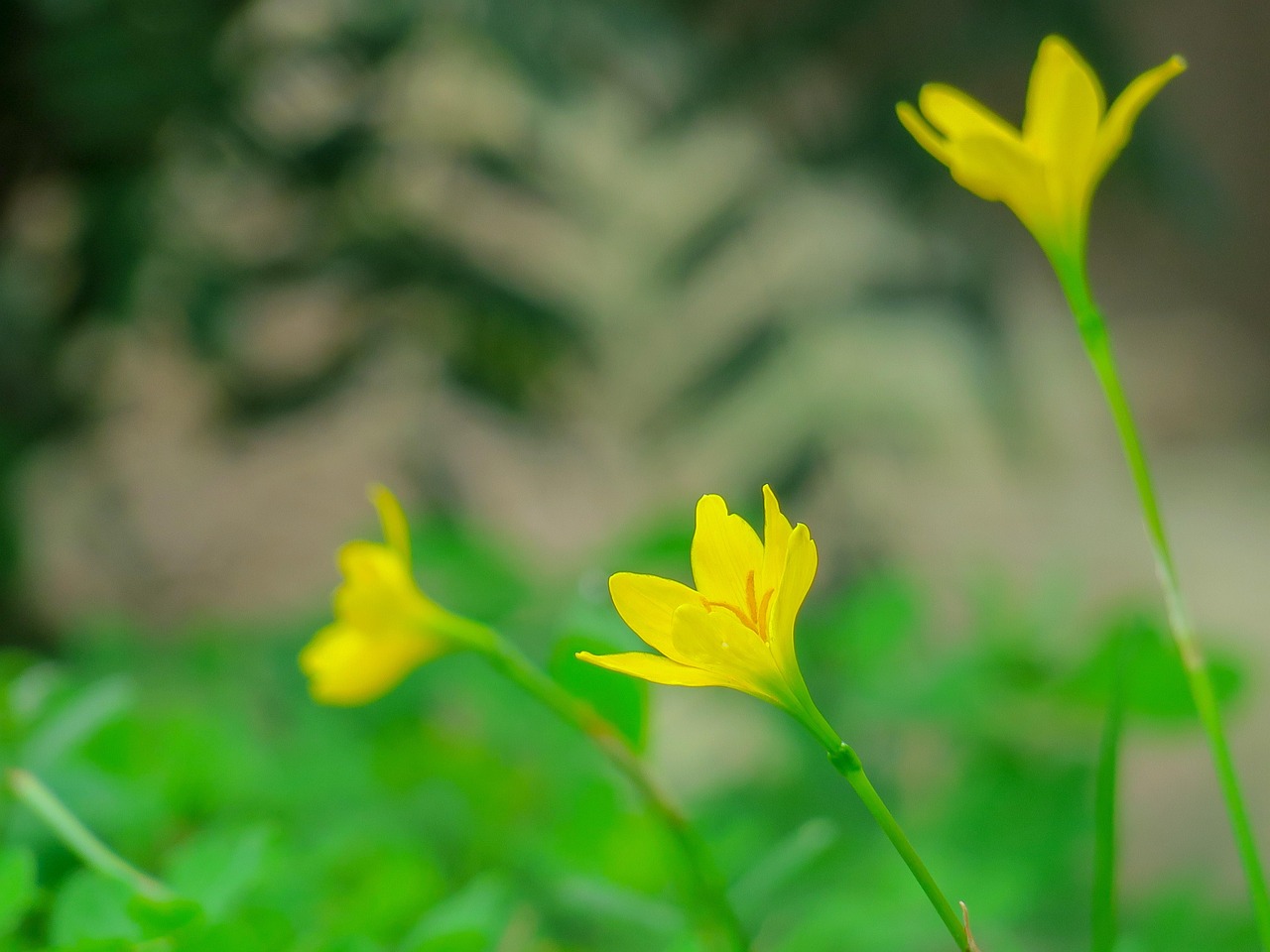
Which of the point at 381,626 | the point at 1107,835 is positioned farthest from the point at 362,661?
the point at 1107,835

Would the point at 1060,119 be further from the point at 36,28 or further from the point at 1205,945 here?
the point at 36,28

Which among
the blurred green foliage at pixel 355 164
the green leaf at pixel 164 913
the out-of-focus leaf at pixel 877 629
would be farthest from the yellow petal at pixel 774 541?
the blurred green foliage at pixel 355 164

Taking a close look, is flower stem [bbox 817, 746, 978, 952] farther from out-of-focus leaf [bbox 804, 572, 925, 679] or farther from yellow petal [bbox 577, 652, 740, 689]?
out-of-focus leaf [bbox 804, 572, 925, 679]

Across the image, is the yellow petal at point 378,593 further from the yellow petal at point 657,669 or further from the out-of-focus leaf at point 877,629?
the out-of-focus leaf at point 877,629

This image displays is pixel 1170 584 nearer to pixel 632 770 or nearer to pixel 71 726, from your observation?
pixel 632 770

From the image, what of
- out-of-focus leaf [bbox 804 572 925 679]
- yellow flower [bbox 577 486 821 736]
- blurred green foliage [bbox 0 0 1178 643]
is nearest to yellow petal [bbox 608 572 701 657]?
yellow flower [bbox 577 486 821 736]

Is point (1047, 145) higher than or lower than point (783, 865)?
higher

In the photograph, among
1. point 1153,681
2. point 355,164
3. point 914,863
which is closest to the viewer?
point 914,863
